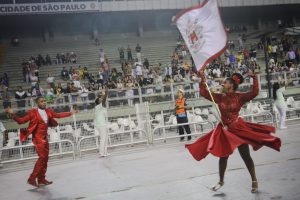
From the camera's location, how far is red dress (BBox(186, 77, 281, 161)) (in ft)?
17.6

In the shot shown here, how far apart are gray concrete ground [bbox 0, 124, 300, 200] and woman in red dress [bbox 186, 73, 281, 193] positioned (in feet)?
1.40

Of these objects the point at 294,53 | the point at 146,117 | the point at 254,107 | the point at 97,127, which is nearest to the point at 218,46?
the point at 97,127

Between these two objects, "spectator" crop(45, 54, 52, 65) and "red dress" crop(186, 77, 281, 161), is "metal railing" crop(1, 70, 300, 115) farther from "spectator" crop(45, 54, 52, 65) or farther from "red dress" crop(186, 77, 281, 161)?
"spectator" crop(45, 54, 52, 65)

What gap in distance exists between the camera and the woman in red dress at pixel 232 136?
5.36 metres

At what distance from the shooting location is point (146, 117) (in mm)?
11961

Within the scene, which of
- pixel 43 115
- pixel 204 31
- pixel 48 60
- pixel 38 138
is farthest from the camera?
pixel 48 60

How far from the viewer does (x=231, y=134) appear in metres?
5.46

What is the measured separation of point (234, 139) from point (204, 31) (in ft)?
5.40

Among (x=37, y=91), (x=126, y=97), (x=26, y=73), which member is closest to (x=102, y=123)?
(x=126, y=97)

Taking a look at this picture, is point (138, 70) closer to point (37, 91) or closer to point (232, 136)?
point (37, 91)

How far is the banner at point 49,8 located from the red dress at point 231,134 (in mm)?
25889

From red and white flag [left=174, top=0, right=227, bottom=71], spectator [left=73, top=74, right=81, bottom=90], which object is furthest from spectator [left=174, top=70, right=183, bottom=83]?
red and white flag [left=174, top=0, right=227, bottom=71]

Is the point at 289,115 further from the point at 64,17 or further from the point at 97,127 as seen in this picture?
the point at 64,17

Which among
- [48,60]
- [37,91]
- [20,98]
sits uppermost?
[48,60]
